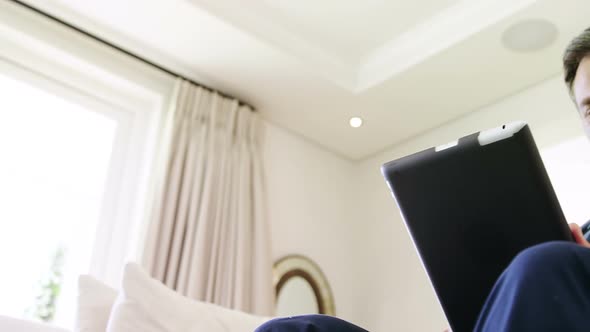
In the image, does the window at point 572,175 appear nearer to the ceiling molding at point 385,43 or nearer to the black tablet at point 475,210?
the ceiling molding at point 385,43

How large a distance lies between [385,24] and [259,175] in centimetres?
87

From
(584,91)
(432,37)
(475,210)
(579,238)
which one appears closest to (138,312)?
(475,210)

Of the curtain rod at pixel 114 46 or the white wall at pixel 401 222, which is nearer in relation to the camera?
the curtain rod at pixel 114 46

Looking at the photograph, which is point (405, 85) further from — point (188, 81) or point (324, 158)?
point (188, 81)

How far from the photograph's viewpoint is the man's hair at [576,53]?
1.22m

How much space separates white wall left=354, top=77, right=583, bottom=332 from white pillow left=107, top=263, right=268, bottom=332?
1463 mm

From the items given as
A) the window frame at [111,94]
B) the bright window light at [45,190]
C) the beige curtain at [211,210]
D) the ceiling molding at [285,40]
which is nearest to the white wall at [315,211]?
the beige curtain at [211,210]

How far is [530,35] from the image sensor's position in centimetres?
232

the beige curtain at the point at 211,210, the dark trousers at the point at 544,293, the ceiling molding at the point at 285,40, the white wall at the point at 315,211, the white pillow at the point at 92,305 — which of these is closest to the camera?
the dark trousers at the point at 544,293

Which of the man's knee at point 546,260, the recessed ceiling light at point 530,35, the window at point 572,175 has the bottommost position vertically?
the man's knee at point 546,260

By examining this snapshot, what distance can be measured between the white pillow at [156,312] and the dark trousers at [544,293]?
806 millimetres

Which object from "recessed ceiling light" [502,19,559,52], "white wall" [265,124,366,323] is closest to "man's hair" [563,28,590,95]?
"recessed ceiling light" [502,19,559,52]

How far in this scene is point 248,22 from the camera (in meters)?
2.41

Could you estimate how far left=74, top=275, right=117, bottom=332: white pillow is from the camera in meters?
1.32
